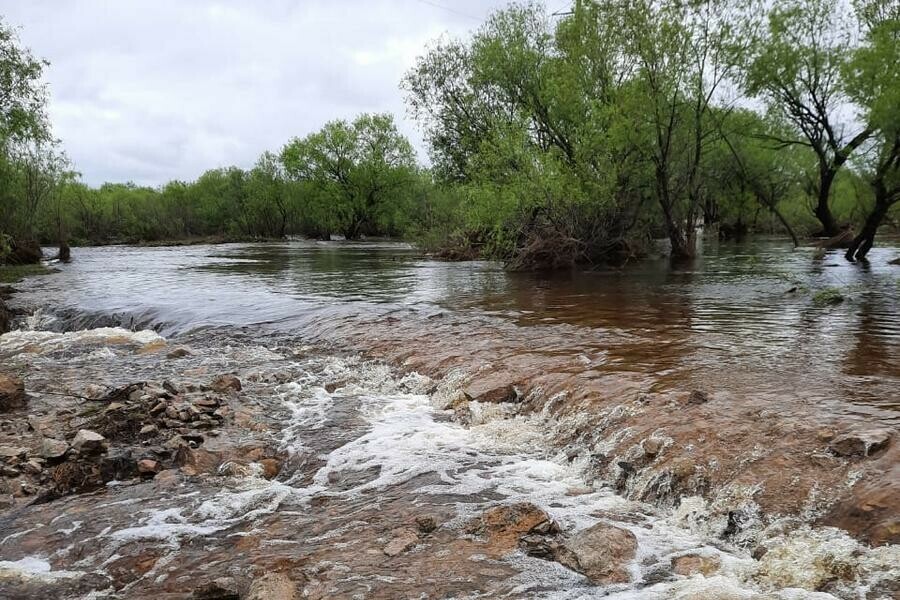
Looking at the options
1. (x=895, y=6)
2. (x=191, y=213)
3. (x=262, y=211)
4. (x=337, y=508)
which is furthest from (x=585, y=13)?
(x=191, y=213)

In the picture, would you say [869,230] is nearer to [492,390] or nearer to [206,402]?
[492,390]

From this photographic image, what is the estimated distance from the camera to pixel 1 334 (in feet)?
44.8

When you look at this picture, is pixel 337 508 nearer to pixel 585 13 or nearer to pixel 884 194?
pixel 884 194

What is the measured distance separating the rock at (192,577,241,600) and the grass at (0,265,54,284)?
2578cm

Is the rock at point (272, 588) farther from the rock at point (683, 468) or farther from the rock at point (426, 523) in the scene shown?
the rock at point (683, 468)

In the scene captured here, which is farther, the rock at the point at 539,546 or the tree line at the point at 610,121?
the tree line at the point at 610,121

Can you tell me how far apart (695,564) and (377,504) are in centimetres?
265

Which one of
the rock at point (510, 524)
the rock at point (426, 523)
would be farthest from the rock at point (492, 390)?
the rock at point (426, 523)

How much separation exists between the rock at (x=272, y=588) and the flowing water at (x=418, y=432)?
0.51ft

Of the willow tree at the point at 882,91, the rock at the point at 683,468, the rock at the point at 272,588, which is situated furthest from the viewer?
the willow tree at the point at 882,91

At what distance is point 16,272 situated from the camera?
27.9 m

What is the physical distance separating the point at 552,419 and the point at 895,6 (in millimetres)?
25908

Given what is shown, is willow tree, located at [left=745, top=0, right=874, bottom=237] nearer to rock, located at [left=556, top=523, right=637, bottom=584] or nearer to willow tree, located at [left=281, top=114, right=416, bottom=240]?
rock, located at [left=556, top=523, right=637, bottom=584]

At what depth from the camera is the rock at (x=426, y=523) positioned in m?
4.66
